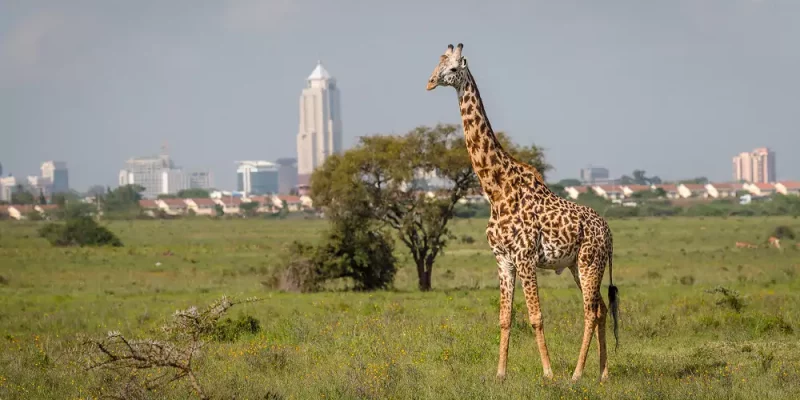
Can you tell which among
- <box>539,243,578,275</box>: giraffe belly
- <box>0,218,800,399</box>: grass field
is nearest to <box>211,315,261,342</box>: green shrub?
<box>0,218,800,399</box>: grass field

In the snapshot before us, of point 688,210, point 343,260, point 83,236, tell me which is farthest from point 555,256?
point 688,210

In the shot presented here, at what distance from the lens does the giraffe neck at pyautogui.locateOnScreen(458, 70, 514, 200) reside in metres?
14.4

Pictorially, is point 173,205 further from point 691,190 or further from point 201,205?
point 691,190

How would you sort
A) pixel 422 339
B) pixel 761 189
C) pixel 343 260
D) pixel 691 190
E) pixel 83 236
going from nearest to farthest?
pixel 422 339
pixel 343 260
pixel 83 236
pixel 691 190
pixel 761 189

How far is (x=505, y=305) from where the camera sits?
1403 centimetres

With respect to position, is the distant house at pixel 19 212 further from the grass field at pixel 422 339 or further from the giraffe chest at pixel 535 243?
the giraffe chest at pixel 535 243

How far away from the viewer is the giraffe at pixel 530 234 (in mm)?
13930

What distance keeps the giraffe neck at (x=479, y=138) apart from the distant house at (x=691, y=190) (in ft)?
560

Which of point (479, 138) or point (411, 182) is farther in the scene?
point (411, 182)

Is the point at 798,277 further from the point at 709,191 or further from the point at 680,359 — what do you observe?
the point at 709,191

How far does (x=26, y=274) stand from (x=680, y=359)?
32.4 meters

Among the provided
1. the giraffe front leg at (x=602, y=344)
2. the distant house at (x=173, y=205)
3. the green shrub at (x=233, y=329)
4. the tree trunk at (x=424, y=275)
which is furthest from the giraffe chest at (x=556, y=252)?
the distant house at (x=173, y=205)

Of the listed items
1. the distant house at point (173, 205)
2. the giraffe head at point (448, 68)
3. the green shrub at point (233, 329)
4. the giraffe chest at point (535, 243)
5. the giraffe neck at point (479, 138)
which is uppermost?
the giraffe head at point (448, 68)

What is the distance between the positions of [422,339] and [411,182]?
18.2 metres
